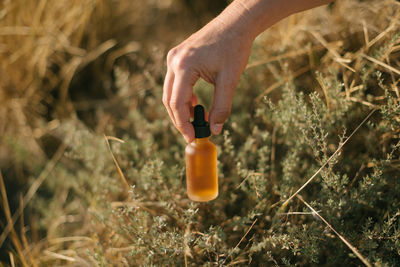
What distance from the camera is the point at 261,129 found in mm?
1711

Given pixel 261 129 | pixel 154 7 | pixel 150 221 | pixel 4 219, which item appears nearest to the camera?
pixel 150 221

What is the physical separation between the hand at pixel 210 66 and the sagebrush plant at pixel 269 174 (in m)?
0.23

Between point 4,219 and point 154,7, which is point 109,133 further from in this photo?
point 154,7

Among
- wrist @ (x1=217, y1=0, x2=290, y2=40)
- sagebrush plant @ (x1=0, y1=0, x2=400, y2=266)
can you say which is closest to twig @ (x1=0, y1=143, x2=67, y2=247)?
sagebrush plant @ (x1=0, y1=0, x2=400, y2=266)

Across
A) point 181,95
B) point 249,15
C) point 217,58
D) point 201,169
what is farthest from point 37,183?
point 249,15

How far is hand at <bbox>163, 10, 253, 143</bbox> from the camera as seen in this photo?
96 centimetres

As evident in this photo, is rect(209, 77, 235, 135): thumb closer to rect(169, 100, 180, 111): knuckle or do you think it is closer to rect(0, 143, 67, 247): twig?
rect(169, 100, 180, 111): knuckle

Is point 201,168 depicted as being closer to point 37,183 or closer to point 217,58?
point 217,58

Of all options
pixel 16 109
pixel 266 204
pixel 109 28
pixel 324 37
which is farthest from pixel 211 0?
pixel 266 204

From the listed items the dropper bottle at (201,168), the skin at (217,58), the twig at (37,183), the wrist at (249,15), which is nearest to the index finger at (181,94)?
the skin at (217,58)

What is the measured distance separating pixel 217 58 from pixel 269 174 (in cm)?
70

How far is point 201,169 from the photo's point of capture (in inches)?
43.9

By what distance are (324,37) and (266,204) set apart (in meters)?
1.22

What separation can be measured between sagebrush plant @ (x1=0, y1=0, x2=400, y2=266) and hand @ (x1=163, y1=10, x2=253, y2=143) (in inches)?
9.1
